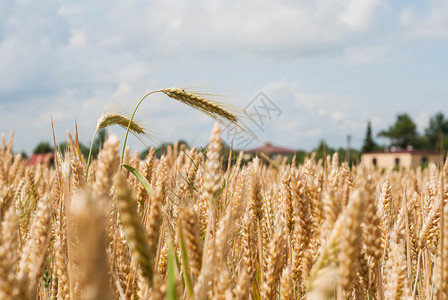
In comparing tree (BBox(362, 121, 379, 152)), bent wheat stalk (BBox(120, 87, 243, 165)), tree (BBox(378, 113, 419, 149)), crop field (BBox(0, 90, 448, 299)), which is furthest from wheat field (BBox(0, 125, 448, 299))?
tree (BBox(378, 113, 419, 149))

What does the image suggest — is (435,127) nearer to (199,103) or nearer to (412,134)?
(412,134)

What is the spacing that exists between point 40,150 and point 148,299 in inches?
2386

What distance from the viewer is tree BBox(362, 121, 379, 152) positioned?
295 ft

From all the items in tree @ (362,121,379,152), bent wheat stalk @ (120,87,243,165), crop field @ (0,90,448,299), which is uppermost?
tree @ (362,121,379,152)

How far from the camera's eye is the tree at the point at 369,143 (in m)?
89.9

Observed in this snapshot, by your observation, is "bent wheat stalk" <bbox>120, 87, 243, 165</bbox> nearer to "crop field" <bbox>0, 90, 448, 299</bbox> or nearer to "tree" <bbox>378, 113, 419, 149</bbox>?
"crop field" <bbox>0, 90, 448, 299</bbox>

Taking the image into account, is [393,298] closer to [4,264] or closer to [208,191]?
[208,191]

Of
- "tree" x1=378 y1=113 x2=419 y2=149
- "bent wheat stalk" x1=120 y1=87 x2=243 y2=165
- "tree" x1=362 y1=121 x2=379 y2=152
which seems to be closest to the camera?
"bent wheat stalk" x1=120 y1=87 x2=243 y2=165

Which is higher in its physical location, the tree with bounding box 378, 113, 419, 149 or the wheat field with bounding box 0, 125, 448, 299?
the tree with bounding box 378, 113, 419, 149

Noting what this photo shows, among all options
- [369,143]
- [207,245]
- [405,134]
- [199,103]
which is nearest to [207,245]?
[207,245]

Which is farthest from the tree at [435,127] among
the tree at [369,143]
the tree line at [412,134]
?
the tree at [369,143]

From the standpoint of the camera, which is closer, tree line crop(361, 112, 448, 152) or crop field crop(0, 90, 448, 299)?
crop field crop(0, 90, 448, 299)

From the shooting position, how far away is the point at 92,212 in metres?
0.47

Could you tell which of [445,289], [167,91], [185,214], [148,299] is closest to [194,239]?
[185,214]
